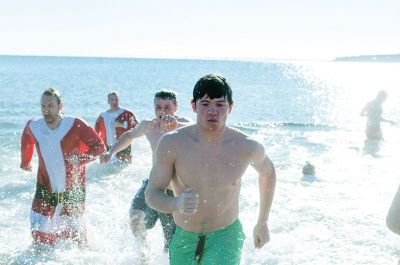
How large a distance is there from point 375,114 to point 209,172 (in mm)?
13162

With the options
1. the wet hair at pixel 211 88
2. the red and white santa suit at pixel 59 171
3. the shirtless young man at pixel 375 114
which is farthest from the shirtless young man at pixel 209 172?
the shirtless young man at pixel 375 114

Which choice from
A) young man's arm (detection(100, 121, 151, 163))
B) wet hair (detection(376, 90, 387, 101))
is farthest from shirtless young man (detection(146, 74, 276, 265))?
wet hair (detection(376, 90, 387, 101))

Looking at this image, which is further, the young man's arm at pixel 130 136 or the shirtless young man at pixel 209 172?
the young man's arm at pixel 130 136

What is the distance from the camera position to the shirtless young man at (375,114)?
15.2 metres

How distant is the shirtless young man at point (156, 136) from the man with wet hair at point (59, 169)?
0.98 feet

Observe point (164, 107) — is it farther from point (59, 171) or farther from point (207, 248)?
point (207, 248)

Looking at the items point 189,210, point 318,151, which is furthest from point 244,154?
point 318,151

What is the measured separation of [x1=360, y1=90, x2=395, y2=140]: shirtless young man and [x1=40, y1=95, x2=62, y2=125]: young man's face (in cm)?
1124

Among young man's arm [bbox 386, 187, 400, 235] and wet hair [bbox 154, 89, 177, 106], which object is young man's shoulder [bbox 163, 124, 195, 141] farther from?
wet hair [bbox 154, 89, 177, 106]

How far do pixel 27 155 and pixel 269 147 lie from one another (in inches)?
469

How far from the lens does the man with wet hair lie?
5.62 metres

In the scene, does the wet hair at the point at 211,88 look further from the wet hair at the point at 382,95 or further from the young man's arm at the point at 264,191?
the wet hair at the point at 382,95

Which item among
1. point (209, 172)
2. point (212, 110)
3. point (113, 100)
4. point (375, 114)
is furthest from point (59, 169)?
point (375, 114)

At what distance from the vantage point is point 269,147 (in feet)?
55.6
